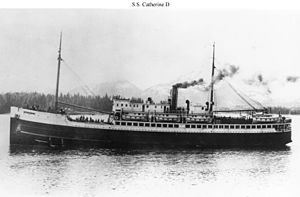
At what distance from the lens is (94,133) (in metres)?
21.1

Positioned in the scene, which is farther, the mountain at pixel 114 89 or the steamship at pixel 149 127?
the steamship at pixel 149 127

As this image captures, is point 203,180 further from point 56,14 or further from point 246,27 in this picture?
point 56,14

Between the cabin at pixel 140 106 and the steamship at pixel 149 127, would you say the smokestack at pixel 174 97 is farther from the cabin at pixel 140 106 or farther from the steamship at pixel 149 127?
the cabin at pixel 140 106

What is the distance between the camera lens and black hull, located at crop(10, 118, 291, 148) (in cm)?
2050

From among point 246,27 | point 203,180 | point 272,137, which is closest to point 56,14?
point 246,27

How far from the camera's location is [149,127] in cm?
2162

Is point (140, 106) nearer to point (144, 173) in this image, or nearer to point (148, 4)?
point (144, 173)

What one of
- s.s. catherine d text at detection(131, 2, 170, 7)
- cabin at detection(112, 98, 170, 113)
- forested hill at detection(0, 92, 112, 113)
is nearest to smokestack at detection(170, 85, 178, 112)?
cabin at detection(112, 98, 170, 113)

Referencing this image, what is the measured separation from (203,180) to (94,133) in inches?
343

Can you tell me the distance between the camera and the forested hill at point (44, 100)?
18.2m

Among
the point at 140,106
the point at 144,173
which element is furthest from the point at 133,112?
the point at 144,173

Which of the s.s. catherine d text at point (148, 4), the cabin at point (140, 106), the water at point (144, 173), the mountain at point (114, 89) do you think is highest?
the s.s. catherine d text at point (148, 4)

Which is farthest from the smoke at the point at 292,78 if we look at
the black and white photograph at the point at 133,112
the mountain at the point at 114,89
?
the mountain at the point at 114,89

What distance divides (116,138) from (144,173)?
6.55 m
